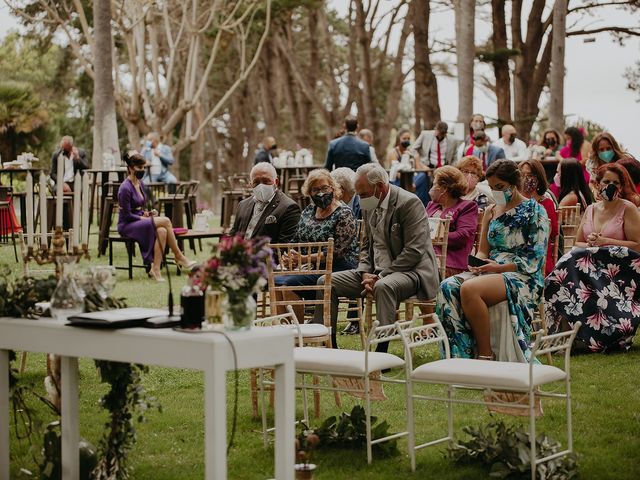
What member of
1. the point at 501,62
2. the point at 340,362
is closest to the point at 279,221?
the point at 340,362

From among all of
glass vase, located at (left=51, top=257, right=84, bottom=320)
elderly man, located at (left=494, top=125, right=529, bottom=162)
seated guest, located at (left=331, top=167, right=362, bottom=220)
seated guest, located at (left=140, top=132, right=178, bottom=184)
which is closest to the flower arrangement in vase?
glass vase, located at (left=51, top=257, right=84, bottom=320)

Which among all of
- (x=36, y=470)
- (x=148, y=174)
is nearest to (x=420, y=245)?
(x=36, y=470)

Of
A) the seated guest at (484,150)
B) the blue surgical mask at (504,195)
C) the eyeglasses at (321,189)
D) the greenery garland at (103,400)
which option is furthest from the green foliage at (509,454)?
the seated guest at (484,150)

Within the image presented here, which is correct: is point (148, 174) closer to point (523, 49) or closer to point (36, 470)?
point (523, 49)

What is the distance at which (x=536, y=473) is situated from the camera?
5.90 meters

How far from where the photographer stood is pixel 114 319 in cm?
514

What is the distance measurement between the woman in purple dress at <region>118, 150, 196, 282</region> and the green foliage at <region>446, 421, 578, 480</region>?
28.9 ft

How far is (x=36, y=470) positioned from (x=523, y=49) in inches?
1034

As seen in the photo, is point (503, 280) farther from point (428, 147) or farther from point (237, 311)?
point (428, 147)

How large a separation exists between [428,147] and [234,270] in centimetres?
1440

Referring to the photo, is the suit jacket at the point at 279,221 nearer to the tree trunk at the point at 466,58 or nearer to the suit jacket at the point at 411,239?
the suit jacket at the point at 411,239

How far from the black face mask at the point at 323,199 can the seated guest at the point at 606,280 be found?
1.94 m

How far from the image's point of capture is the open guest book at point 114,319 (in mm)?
5141

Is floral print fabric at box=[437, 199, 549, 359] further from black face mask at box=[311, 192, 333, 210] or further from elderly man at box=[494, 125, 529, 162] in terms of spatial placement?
elderly man at box=[494, 125, 529, 162]
